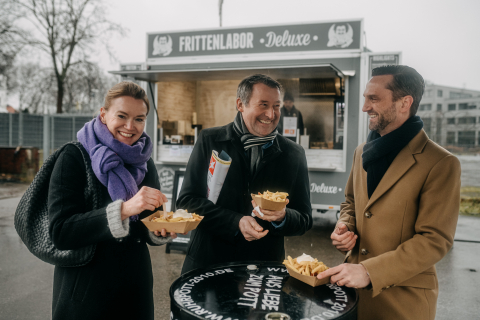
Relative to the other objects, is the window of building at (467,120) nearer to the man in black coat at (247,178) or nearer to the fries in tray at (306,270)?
the man in black coat at (247,178)

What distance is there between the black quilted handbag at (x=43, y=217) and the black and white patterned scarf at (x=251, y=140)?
3.19 ft

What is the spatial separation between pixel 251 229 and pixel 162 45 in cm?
652

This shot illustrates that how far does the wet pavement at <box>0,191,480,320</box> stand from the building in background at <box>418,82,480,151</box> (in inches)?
231

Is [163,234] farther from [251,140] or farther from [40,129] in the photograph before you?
[40,129]

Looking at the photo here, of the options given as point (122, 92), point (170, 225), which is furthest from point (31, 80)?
point (170, 225)

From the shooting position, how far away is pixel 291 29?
690 cm

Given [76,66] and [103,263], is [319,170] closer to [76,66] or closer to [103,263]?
[103,263]

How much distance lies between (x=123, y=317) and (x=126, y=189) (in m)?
0.72

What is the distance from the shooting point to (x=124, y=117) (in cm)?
203

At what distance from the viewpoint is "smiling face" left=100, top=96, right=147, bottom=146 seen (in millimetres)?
2018

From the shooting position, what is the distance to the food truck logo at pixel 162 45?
25.1ft

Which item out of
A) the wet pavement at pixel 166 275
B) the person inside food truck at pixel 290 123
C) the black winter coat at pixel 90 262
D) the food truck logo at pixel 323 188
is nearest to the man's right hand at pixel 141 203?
the black winter coat at pixel 90 262

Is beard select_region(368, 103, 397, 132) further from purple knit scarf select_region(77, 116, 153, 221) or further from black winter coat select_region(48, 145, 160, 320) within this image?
black winter coat select_region(48, 145, 160, 320)

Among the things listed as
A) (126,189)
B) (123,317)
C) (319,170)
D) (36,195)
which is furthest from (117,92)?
(319,170)
